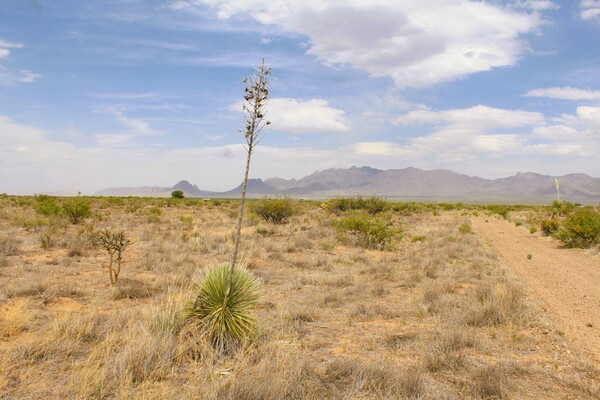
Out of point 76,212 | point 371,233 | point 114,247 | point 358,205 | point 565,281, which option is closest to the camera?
point 114,247

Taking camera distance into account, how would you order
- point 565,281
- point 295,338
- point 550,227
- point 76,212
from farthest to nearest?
point 76,212 → point 550,227 → point 565,281 → point 295,338

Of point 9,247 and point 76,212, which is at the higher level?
point 76,212

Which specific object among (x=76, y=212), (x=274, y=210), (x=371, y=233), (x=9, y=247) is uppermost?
(x=274, y=210)

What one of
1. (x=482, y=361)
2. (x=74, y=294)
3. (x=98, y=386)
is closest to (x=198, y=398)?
(x=98, y=386)

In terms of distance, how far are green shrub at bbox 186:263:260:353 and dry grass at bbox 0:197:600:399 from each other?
0.21 metres

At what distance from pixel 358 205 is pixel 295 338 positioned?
2864 cm

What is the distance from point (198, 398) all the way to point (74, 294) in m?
6.40

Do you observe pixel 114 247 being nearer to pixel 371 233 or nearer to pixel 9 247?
pixel 9 247

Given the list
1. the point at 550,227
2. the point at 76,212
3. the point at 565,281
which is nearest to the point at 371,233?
the point at 565,281

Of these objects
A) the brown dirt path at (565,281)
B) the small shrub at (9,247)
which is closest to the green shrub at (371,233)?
the brown dirt path at (565,281)

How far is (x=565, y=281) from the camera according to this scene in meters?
11.6

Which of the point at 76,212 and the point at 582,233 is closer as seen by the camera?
the point at 582,233

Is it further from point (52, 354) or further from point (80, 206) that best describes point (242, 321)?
A: point (80, 206)

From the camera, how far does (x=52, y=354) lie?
5762mm
